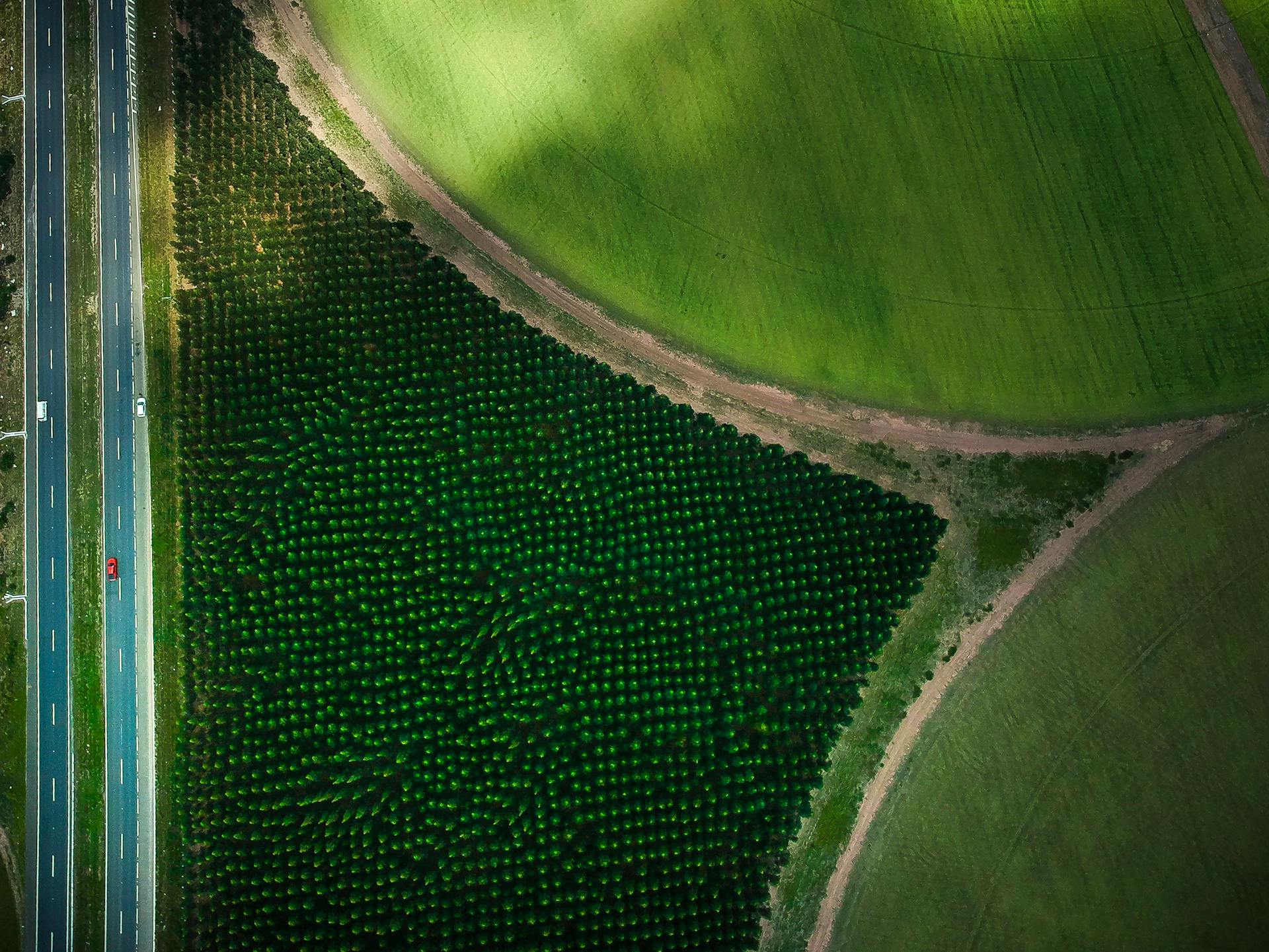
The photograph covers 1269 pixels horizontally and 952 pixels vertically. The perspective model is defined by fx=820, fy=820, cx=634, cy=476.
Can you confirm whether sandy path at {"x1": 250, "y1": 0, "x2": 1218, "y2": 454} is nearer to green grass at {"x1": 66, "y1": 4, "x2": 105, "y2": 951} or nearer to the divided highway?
green grass at {"x1": 66, "y1": 4, "x2": 105, "y2": 951}

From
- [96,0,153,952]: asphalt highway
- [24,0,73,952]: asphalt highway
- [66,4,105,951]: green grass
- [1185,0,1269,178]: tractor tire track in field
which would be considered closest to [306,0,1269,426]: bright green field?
[1185,0,1269,178]: tractor tire track in field

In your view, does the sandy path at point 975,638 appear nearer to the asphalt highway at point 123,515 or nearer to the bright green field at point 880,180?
the bright green field at point 880,180

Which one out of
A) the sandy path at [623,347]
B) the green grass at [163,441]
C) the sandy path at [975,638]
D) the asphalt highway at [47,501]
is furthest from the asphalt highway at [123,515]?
the sandy path at [975,638]

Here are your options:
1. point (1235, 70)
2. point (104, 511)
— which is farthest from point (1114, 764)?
point (104, 511)

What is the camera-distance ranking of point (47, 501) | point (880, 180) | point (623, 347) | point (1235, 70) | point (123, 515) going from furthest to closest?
point (1235, 70), point (880, 180), point (623, 347), point (47, 501), point (123, 515)

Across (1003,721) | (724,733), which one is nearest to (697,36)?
(724,733)

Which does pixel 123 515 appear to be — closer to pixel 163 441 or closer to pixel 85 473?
pixel 85 473
